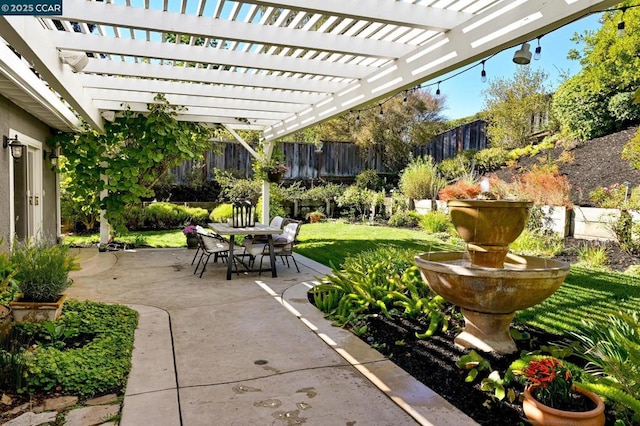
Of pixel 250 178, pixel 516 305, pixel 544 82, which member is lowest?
pixel 516 305

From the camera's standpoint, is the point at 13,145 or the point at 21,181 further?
the point at 21,181

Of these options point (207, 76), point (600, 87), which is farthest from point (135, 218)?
point (600, 87)

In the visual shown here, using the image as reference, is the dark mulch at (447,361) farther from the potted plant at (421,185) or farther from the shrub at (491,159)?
the shrub at (491,159)

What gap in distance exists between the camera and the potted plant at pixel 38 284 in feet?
12.5

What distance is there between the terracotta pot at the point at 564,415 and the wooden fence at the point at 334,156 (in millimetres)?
13239

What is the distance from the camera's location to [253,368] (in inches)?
126

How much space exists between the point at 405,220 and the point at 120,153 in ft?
24.0

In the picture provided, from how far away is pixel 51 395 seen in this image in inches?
108

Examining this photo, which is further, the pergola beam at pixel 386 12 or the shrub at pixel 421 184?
the shrub at pixel 421 184

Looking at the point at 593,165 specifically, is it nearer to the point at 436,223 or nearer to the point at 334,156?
the point at 436,223

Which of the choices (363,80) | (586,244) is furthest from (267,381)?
(586,244)

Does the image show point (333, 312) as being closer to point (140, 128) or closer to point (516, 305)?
point (516, 305)

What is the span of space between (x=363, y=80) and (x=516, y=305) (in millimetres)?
3760

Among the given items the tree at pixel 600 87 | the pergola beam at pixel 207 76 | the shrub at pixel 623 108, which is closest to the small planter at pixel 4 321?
the pergola beam at pixel 207 76
